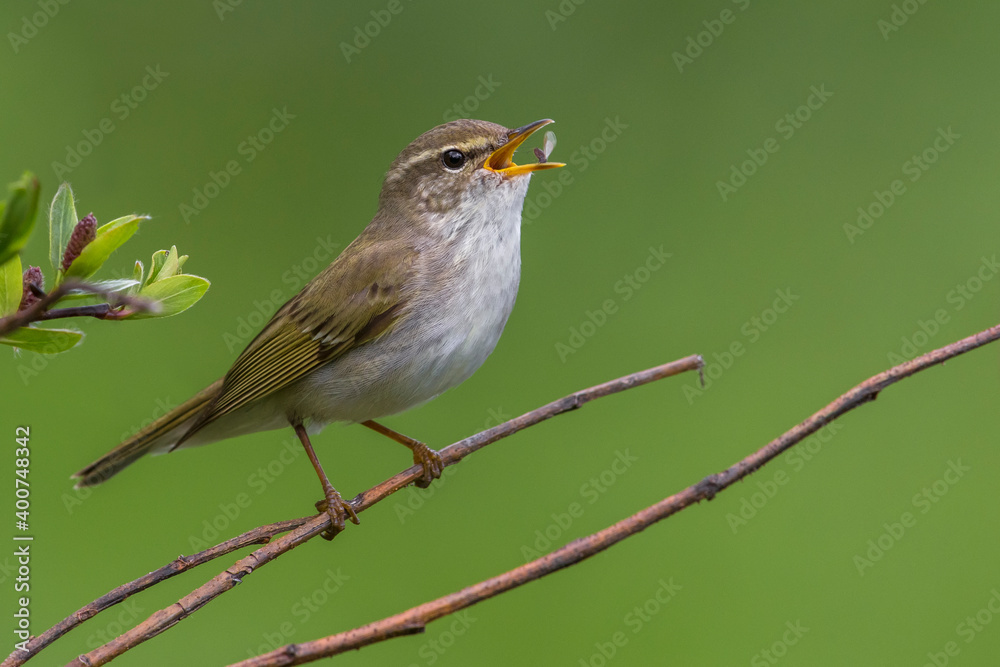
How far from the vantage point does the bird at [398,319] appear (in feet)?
8.85

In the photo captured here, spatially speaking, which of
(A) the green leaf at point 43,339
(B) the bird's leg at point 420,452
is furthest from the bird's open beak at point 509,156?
(A) the green leaf at point 43,339

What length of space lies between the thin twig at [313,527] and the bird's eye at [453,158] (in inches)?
51.2

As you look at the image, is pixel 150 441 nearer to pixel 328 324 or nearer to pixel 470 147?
pixel 328 324

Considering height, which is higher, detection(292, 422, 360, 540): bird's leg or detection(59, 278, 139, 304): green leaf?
detection(59, 278, 139, 304): green leaf

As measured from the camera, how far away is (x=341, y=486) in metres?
3.71

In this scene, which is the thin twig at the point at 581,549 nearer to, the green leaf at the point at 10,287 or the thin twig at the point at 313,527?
the thin twig at the point at 313,527

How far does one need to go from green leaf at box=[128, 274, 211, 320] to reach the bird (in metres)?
1.57

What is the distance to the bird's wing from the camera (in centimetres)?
281

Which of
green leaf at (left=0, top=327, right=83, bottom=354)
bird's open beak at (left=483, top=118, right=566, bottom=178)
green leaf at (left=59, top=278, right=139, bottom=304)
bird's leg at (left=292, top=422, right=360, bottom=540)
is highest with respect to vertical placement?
bird's open beak at (left=483, top=118, right=566, bottom=178)

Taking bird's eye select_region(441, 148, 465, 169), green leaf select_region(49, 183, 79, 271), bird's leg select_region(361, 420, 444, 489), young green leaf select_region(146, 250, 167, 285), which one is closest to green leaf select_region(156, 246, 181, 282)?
young green leaf select_region(146, 250, 167, 285)

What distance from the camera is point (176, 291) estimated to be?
1046 mm

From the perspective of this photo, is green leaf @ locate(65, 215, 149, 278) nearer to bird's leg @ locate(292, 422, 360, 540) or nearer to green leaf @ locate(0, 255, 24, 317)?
green leaf @ locate(0, 255, 24, 317)

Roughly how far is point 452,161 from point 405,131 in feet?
5.75

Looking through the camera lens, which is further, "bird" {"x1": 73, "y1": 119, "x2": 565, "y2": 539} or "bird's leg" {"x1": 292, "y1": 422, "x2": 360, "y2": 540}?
"bird" {"x1": 73, "y1": 119, "x2": 565, "y2": 539}
